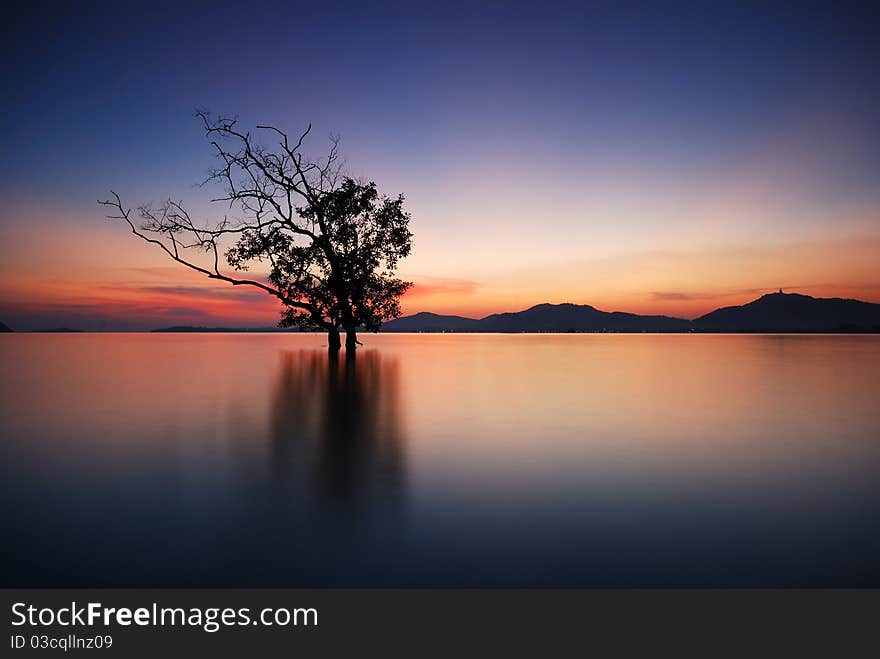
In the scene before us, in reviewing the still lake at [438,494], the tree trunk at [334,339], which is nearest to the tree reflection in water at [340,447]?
the still lake at [438,494]

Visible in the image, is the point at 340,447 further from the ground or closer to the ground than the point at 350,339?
closer to the ground

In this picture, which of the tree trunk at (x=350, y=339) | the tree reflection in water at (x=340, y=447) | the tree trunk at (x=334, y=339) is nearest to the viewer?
the tree reflection in water at (x=340, y=447)

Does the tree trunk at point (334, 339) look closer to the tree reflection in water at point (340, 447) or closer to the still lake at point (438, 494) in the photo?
the tree reflection in water at point (340, 447)

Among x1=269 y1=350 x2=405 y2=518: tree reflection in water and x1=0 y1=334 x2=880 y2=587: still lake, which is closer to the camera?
x1=0 y1=334 x2=880 y2=587: still lake

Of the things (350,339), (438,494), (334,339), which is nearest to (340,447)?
(438,494)

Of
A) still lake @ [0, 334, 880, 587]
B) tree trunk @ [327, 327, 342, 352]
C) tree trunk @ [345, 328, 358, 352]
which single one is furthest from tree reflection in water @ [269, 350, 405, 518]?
tree trunk @ [327, 327, 342, 352]

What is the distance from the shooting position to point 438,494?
658cm

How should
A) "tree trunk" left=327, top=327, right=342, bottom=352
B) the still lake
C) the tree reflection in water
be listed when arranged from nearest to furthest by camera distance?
1. the still lake
2. the tree reflection in water
3. "tree trunk" left=327, top=327, right=342, bottom=352

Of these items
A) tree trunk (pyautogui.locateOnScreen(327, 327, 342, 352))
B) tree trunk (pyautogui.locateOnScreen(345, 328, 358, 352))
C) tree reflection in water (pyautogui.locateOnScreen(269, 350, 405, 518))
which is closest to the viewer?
tree reflection in water (pyautogui.locateOnScreen(269, 350, 405, 518))

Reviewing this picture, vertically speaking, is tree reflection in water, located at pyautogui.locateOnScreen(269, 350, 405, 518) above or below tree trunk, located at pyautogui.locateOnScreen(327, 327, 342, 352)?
below

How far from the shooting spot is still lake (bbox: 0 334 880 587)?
4484 millimetres

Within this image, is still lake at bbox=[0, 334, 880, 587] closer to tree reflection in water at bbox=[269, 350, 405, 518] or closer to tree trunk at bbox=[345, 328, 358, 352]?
tree reflection in water at bbox=[269, 350, 405, 518]

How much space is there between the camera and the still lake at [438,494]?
4.48 m

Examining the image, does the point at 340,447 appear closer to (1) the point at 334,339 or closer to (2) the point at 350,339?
(2) the point at 350,339
